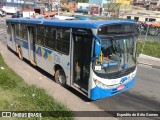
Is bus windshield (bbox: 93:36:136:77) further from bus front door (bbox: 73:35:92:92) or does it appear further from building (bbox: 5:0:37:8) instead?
building (bbox: 5:0:37:8)

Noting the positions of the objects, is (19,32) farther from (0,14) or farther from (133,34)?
(0,14)

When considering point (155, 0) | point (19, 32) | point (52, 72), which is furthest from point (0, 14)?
point (155, 0)

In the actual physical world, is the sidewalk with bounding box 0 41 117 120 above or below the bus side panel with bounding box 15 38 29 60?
below

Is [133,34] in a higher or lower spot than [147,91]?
higher

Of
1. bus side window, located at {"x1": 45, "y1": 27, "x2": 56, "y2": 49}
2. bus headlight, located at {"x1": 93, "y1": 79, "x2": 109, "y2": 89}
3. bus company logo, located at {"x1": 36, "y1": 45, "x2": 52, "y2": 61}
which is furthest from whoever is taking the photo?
bus company logo, located at {"x1": 36, "y1": 45, "x2": 52, "y2": 61}

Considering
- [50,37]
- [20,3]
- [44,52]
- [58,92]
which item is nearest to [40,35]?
[44,52]

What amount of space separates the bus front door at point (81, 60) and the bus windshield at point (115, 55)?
19.0 inches

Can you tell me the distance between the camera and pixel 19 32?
14.4 m

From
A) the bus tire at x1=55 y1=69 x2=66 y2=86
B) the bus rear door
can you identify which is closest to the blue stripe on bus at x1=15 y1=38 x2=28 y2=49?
the bus tire at x1=55 y1=69 x2=66 y2=86

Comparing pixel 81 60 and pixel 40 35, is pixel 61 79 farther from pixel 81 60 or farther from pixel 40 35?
pixel 40 35

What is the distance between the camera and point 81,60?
25.5ft

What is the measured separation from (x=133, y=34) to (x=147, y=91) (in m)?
2.92

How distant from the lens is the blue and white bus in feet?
23.1

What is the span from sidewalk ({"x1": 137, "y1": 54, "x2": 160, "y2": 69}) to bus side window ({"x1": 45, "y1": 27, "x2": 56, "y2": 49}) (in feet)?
27.4
